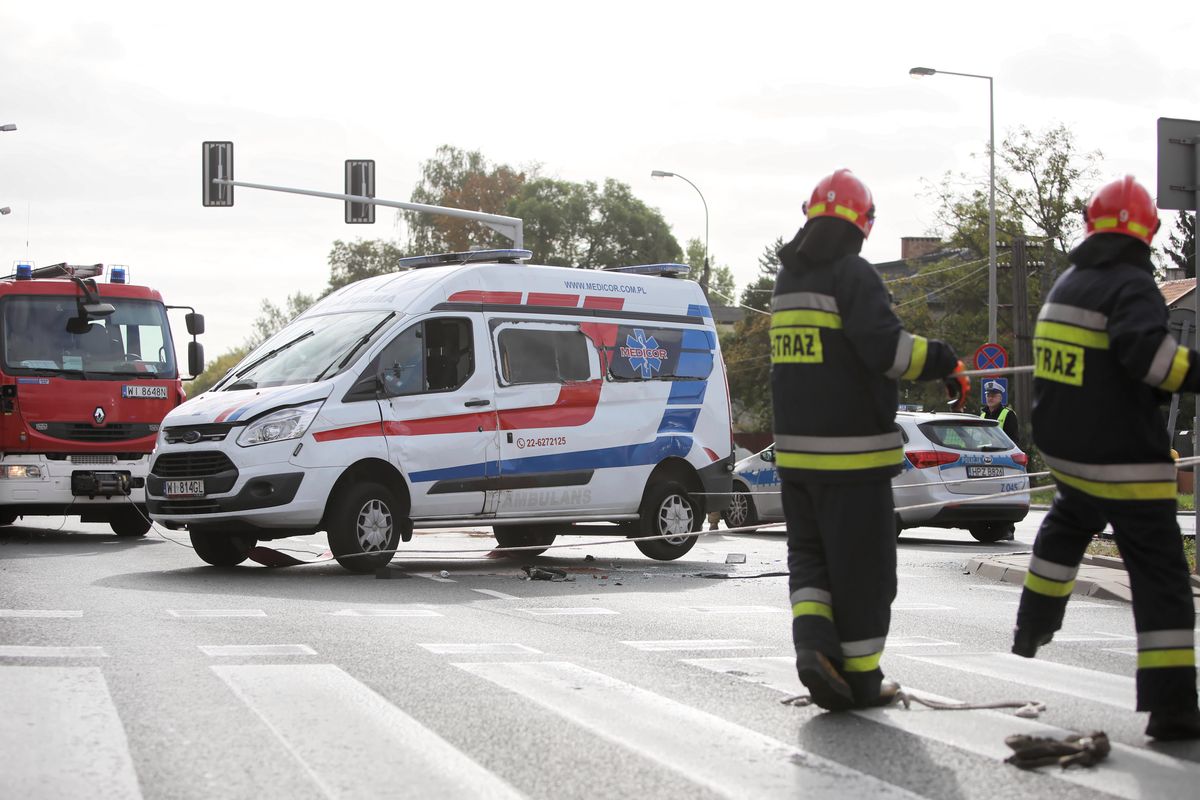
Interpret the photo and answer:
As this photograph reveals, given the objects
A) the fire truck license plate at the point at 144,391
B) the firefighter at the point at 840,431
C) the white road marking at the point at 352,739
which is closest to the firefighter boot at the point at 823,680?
the firefighter at the point at 840,431

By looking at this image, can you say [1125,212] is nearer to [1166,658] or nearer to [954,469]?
[1166,658]

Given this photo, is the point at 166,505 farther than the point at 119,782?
Yes

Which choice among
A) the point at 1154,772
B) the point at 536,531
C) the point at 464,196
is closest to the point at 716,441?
the point at 536,531

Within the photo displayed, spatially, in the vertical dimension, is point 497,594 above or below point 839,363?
below

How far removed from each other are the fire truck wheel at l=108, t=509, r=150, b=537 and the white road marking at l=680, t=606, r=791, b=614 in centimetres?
1024

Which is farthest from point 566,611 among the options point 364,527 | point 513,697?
point 513,697

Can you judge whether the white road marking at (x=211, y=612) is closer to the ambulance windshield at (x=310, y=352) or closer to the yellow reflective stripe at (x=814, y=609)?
the ambulance windshield at (x=310, y=352)

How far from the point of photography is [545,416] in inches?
531

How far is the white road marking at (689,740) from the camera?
4.67 metres

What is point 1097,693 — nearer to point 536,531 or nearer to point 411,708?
point 411,708

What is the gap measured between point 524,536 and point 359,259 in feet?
199

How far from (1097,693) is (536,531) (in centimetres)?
930

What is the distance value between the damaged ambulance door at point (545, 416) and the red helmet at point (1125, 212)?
787 cm

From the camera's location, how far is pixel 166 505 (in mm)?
12430
